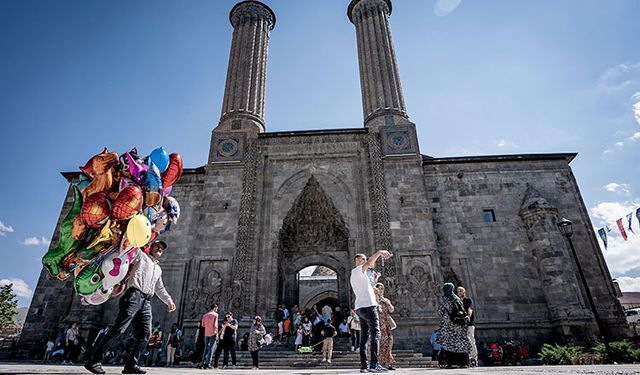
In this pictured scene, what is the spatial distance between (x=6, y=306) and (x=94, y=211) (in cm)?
2354

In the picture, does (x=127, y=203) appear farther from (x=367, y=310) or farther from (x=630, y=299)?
(x=630, y=299)

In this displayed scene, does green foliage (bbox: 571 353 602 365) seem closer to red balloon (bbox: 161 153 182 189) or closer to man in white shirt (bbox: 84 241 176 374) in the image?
man in white shirt (bbox: 84 241 176 374)

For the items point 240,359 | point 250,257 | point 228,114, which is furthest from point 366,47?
point 240,359

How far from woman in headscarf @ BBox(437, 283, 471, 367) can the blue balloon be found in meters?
4.32

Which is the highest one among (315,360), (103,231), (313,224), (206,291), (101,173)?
(313,224)

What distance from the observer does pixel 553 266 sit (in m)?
11.9

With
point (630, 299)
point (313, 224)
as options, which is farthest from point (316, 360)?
point (630, 299)

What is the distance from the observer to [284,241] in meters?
14.4

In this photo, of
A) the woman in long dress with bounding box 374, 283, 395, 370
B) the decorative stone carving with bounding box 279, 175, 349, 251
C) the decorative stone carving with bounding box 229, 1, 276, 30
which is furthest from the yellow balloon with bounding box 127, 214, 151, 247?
the decorative stone carving with bounding box 229, 1, 276, 30

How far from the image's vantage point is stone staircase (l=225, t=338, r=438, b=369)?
28.5 ft

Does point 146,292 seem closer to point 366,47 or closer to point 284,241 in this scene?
point 284,241

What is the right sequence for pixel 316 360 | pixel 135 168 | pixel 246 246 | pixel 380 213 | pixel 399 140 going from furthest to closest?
pixel 399 140
pixel 380 213
pixel 246 246
pixel 316 360
pixel 135 168

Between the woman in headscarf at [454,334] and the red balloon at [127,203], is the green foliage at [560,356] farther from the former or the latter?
the red balloon at [127,203]

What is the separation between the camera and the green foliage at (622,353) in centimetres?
856
